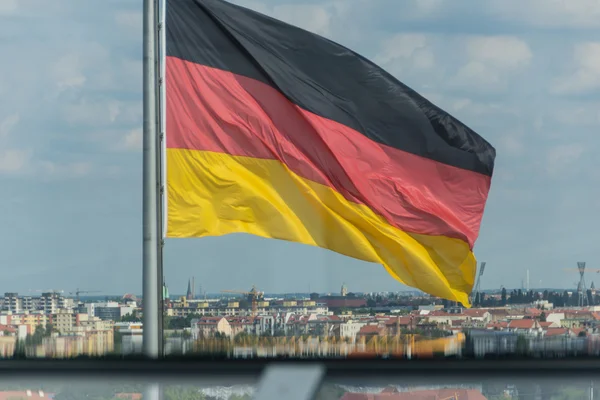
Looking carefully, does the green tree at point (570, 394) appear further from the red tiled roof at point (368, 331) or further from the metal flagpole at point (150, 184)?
the metal flagpole at point (150, 184)

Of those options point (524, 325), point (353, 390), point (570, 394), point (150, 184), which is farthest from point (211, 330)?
point (150, 184)

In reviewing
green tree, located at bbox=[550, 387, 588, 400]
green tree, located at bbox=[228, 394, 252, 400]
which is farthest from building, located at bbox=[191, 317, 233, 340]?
green tree, located at bbox=[550, 387, 588, 400]

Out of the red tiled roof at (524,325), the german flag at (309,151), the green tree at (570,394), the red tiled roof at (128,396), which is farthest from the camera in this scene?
the german flag at (309,151)

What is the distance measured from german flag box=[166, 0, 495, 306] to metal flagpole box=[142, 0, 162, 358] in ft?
0.45

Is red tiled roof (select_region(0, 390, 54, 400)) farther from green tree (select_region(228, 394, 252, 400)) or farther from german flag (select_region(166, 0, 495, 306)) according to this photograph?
german flag (select_region(166, 0, 495, 306))

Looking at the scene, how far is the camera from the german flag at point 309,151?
8.14 metres

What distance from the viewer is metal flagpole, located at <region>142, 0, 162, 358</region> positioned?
779 cm

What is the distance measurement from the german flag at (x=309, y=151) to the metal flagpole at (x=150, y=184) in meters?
0.14

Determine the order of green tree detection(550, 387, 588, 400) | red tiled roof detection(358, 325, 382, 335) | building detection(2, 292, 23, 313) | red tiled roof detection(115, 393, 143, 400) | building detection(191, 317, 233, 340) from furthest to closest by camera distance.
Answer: building detection(2, 292, 23, 313) → red tiled roof detection(358, 325, 382, 335) → building detection(191, 317, 233, 340) → red tiled roof detection(115, 393, 143, 400) → green tree detection(550, 387, 588, 400)

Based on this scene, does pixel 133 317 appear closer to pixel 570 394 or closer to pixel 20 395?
pixel 20 395

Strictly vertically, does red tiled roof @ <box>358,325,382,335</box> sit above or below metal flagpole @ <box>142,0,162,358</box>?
below

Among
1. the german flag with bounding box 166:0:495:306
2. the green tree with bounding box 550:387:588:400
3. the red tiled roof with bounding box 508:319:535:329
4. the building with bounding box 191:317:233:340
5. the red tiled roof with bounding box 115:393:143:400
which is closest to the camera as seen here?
the green tree with bounding box 550:387:588:400

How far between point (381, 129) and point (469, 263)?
1540 mm

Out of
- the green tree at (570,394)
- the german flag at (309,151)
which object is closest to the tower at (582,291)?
the german flag at (309,151)
